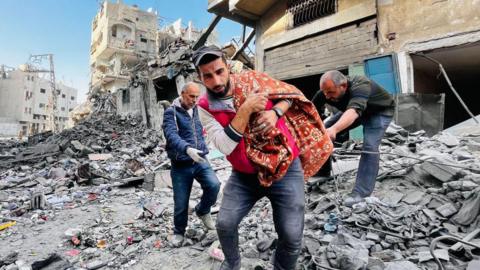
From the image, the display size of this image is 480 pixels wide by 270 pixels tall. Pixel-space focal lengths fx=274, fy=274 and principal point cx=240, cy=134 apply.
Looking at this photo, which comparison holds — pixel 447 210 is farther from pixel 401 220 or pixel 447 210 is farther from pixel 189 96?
pixel 189 96

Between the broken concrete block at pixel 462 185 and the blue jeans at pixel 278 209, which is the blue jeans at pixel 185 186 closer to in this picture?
the blue jeans at pixel 278 209

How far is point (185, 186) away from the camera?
10.6 ft

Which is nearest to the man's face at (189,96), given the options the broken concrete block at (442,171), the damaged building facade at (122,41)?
the broken concrete block at (442,171)

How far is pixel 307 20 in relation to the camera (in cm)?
905

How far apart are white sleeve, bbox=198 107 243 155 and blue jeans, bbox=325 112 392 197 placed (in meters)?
2.28

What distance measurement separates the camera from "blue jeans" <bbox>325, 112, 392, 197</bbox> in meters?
3.23

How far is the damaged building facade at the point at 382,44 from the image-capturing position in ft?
20.2

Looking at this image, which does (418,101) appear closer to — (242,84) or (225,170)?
(225,170)

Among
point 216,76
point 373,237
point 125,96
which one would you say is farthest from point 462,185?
point 125,96

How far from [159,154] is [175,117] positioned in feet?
23.8

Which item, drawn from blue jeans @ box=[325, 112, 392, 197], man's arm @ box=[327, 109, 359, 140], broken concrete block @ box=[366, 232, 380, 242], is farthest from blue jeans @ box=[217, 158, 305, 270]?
blue jeans @ box=[325, 112, 392, 197]

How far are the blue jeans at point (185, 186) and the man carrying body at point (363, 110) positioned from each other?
1560 millimetres

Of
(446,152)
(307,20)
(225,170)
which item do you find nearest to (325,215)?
(446,152)

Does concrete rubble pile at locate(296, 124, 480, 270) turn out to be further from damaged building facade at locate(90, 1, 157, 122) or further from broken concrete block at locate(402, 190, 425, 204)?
damaged building facade at locate(90, 1, 157, 122)
